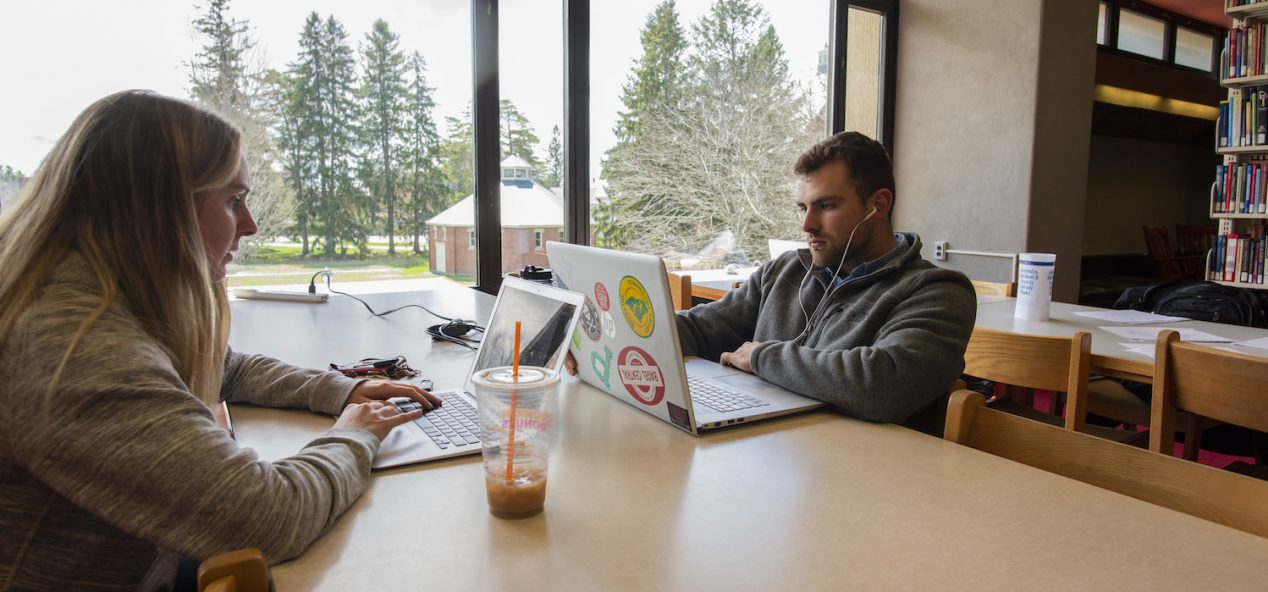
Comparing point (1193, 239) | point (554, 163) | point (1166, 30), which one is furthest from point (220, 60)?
point (1193, 239)

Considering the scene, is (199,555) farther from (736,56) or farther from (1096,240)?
(1096,240)

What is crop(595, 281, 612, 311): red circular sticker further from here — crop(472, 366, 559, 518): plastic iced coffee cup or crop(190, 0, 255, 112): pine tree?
crop(190, 0, 255, 112): pine tree

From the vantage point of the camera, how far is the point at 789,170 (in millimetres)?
3828

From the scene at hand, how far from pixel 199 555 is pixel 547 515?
0.34 meters

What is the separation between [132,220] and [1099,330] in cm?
243

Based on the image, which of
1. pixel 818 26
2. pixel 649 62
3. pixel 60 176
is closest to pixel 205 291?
pixel 60 176

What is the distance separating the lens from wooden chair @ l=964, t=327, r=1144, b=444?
1761 mm

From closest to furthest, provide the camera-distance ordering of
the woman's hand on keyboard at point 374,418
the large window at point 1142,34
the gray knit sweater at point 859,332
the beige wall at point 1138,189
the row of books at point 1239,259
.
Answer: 1. the woman's hand on keyboard at point 374,418
2. the gray knit sweater at point 859,332
3. the row of books at point 1239,259
4. the large window at point 1142,34
5. the beige wall at point 1138,189

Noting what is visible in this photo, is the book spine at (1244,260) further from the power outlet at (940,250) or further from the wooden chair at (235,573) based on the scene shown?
the wooden chair at (235,573)

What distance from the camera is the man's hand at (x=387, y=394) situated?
119 centimetres

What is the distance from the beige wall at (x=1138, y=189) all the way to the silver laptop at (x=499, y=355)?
6645 millimetres

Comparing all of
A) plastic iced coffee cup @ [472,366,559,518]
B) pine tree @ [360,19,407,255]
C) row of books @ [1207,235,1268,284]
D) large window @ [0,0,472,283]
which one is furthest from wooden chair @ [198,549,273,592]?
row of books @ [1207,235,1268,284]

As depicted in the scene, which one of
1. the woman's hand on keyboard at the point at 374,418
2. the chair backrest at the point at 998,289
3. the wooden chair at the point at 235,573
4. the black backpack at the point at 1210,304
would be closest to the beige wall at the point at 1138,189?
the black backpack at the point at 1210,304

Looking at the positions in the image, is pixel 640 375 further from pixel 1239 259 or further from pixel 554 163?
pixel 1239 259
